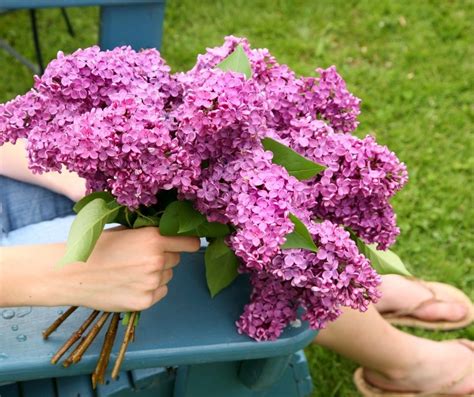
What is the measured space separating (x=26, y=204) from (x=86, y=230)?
1.88 feet

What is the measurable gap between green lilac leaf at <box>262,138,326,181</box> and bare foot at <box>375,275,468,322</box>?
115 centimetres

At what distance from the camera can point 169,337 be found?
1.20 metres

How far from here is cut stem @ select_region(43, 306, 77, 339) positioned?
1.17 m

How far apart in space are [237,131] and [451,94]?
7.01 feet

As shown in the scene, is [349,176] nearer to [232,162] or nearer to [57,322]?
[232,162]

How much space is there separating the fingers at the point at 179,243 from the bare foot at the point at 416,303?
109cm

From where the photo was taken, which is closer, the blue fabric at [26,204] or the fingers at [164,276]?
the fingers at [164,276]

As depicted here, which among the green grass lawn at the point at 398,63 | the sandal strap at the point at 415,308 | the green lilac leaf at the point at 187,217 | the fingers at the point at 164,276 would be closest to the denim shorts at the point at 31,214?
the fingers at the point at 164,276

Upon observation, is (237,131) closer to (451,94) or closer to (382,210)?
(382,210)

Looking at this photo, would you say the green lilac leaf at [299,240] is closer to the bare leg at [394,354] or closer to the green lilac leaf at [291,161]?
the green lilac leaf at [291,161]

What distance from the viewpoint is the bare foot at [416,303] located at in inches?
83.0

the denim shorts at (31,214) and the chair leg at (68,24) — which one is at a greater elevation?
the denim shorts at (31,214)

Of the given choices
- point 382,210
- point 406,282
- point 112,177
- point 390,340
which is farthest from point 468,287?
point 112,177

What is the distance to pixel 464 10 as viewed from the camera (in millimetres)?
3227
